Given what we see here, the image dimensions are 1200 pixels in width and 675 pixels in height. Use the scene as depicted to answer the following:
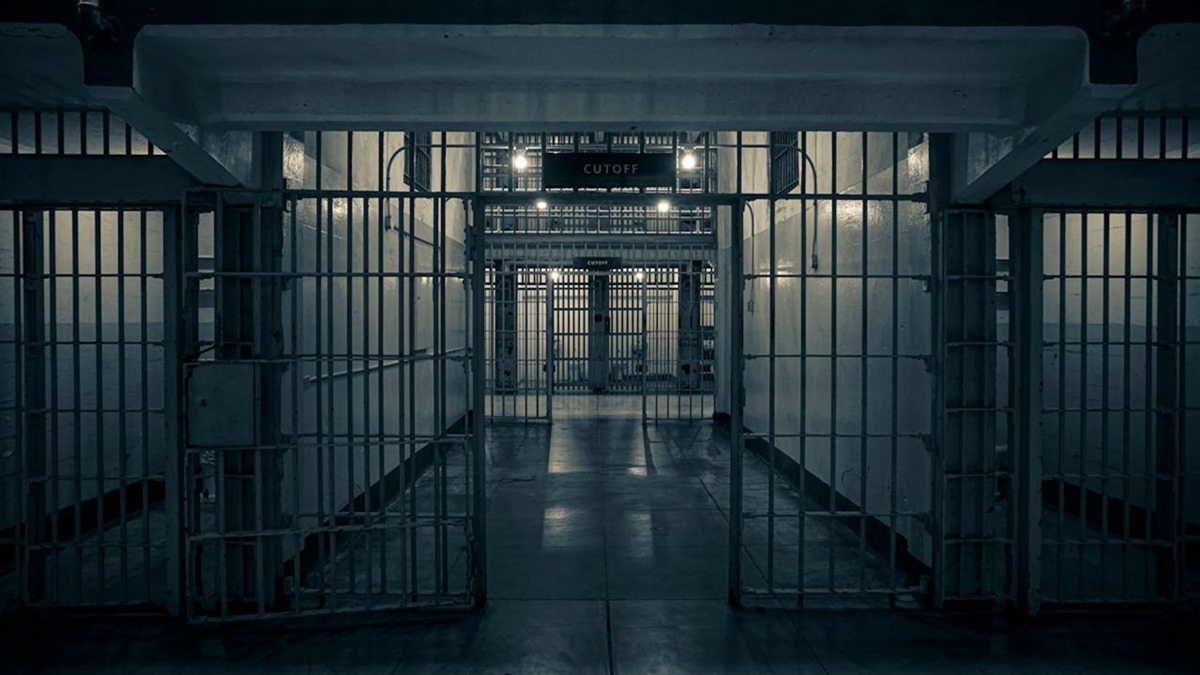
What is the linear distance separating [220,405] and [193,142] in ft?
5.30

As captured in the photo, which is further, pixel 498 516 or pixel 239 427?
pixel 498 516

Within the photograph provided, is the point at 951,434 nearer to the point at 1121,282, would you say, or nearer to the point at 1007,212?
the point at 1007,212

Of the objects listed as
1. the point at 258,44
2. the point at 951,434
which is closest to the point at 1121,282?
the point at 951,434

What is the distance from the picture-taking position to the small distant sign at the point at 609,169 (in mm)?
4906

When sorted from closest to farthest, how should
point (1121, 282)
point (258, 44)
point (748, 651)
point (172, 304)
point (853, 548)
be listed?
point (258, 44) < point (748, 651) < point (172, 304) < point (853, 548) < point (1121, 282)

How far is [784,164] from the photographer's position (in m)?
8.51

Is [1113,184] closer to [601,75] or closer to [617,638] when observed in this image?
[601,75]

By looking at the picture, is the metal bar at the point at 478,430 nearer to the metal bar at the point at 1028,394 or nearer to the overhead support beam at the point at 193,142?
the overhead support beam at the point at 193,142

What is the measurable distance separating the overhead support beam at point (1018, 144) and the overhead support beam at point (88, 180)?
4.98 metres

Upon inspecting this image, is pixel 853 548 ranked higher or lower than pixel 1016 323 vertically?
lower

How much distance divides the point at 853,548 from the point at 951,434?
5.92 ft

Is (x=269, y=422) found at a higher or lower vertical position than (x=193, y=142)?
lower

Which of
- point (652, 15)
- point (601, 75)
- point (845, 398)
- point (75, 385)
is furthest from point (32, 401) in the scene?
point (845, 398)

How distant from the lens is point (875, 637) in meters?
4.45
